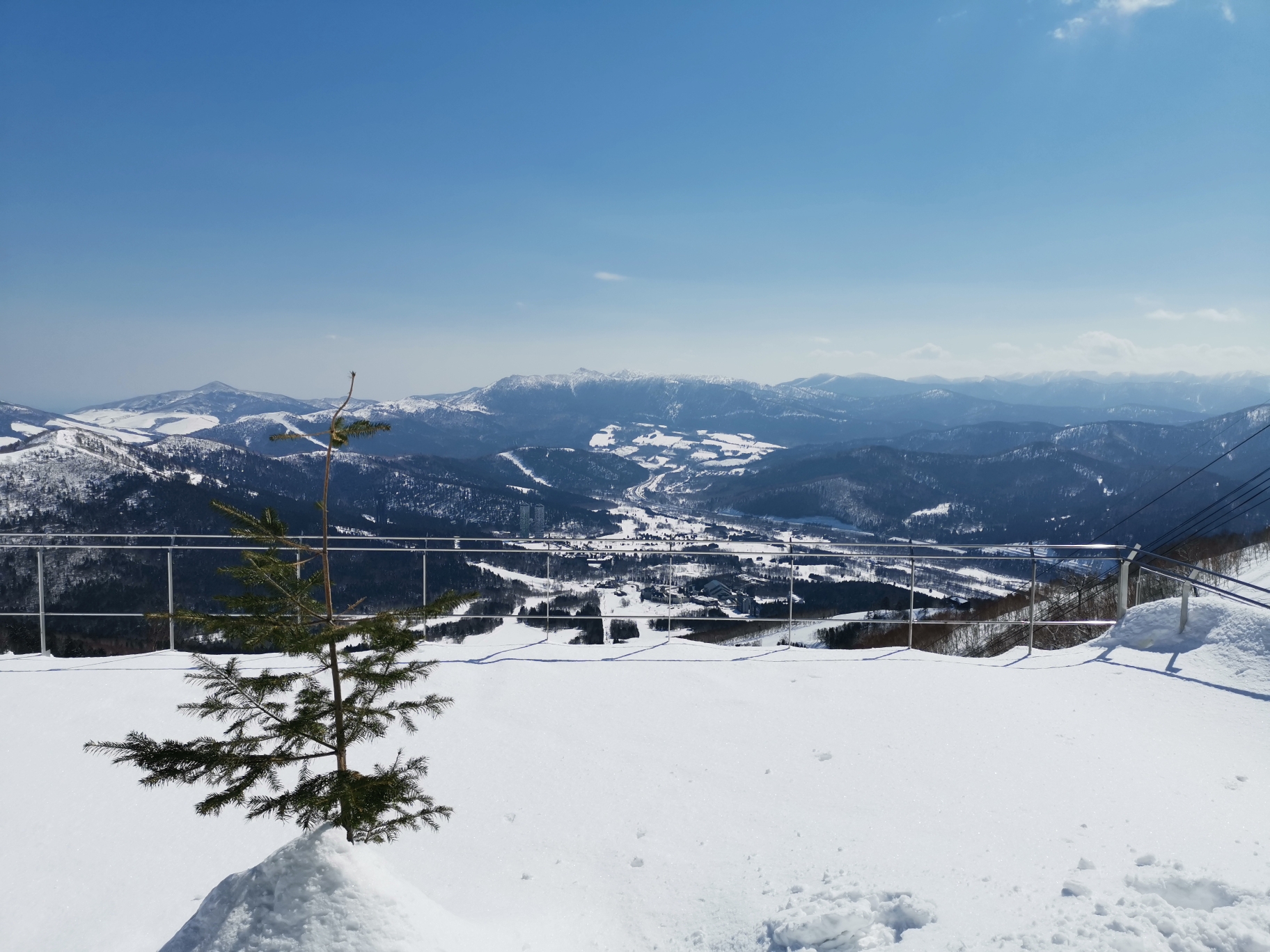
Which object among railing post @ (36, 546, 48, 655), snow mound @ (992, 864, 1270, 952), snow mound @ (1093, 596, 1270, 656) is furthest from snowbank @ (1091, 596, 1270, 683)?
railing post @ (36, 546, 48, 655)

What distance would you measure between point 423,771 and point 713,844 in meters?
1.95

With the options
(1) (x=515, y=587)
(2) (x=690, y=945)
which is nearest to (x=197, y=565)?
(1) (x=515, y=587)

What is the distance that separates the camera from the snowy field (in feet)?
11.2

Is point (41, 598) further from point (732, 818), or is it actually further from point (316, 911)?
point (732, 818)

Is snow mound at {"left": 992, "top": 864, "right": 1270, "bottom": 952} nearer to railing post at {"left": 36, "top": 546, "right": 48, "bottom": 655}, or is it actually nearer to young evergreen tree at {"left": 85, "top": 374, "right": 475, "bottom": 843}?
young evergreen tree at {"left": 85, "top": 374, "right": 475, "bottom": 843}

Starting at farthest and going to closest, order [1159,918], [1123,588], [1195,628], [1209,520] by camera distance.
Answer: [1209,520]
[1123,588]
[1195,628]
[1159,918]

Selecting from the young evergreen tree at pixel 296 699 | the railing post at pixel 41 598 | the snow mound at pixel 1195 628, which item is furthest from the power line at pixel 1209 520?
the railing post at pixel 41 598

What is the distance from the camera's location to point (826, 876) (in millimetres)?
3928

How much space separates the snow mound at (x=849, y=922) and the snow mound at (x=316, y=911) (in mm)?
1600

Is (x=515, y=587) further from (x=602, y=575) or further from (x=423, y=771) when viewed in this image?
(x=423, y=771)

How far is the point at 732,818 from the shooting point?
4754 mm

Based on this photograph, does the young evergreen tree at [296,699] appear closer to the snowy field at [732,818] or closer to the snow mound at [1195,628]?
the snowy field at [732,818]

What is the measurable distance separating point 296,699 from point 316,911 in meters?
0.99

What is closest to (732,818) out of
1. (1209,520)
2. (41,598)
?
(41,598)
